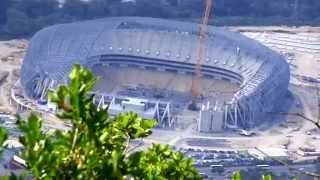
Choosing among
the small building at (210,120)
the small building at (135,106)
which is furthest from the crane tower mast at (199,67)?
the small building at (135,106)

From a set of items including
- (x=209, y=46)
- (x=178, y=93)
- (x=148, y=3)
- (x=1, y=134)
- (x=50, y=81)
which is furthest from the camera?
→ (x=148, y=3)

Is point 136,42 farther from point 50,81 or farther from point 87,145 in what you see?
point 87,145

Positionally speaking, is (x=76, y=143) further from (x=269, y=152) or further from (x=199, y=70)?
(x=199, y=70)

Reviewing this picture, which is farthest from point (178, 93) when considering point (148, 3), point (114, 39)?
point (148, 3)

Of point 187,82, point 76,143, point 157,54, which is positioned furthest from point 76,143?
point 157,54

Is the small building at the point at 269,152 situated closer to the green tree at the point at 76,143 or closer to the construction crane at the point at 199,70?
the construction crane at the point at 199,70

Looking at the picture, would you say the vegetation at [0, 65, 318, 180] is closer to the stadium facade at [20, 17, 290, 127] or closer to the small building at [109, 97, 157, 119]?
the small building at [109, 97, 157, 119]
